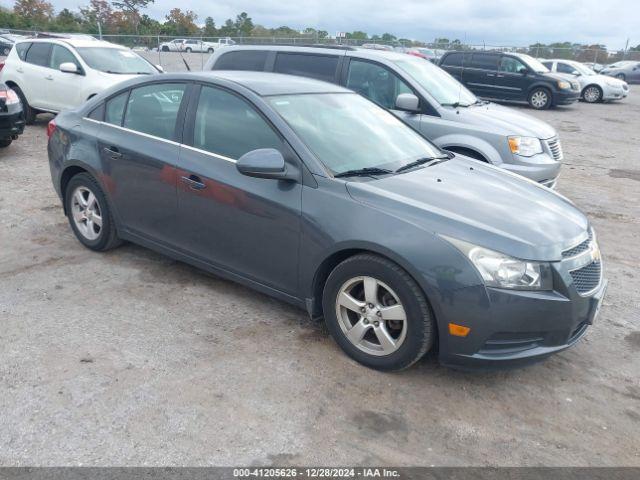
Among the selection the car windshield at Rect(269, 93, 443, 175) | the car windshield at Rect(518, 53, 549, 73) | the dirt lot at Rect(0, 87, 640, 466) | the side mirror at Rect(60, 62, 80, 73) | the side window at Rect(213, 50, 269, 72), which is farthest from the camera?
the car windshield at Rect(518, 53, 549, 73)

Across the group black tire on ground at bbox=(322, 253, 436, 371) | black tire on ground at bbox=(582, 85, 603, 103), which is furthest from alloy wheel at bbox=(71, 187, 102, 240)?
black tire on ground at bbox=(582, 85, 603, 103)

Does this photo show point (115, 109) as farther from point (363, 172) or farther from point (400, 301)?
point (400, 301)

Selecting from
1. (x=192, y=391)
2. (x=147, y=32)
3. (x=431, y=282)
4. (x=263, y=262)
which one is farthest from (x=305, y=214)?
(x=147, y=32)

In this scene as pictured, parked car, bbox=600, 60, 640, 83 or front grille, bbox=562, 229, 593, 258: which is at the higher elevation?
parked car, bbox=600, 60, 640, 83

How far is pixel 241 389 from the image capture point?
10.5 feet

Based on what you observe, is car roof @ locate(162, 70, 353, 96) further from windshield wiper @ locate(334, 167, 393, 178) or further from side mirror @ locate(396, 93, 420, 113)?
side mirror @ locate(396, 93, 420, 113)

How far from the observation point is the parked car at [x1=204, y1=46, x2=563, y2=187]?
6445mm

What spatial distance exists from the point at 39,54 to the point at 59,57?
60 centimetres

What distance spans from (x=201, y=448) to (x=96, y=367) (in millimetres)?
1007

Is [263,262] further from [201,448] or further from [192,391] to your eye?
[201,448]

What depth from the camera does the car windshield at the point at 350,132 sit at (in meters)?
3.78

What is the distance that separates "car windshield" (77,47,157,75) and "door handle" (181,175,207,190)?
760 centimetres

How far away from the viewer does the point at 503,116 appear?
702 cm

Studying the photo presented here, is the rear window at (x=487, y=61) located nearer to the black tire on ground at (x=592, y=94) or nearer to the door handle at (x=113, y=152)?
the black tire on ground at (x=592, y=94)
